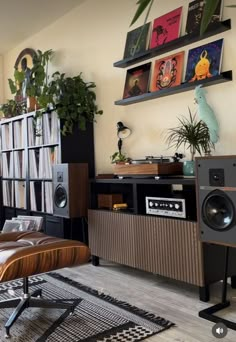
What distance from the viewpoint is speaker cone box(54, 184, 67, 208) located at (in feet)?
9.73

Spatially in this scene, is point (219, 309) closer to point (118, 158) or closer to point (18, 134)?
point (118, 158)

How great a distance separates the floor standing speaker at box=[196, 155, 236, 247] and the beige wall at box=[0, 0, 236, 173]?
58 cm

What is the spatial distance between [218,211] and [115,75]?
1789mm

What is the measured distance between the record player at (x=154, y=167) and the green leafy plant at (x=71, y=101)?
762 millimetres

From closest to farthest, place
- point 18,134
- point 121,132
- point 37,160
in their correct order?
point 121,132, point 37,160, point 18,134

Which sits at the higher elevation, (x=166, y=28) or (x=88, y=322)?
(x=166, y=28)

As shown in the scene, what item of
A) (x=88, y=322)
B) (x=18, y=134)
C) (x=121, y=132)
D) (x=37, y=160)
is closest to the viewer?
(x=88, y=322)

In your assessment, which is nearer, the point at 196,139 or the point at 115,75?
the point at 196,139

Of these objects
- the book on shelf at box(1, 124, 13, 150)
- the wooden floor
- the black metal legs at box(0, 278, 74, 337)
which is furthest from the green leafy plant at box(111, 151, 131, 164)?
the book on shelf at box(1, 124, 13, 150)

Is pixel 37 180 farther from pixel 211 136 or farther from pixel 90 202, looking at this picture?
pixel 211 136

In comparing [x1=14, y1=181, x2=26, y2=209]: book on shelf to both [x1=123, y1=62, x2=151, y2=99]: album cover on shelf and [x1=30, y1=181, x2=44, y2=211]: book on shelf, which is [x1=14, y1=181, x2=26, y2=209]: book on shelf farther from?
[x1=123, y1=62, x2=151, y2=99]: album cover on shelf

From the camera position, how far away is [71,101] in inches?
124

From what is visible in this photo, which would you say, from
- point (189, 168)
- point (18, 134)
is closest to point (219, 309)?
point (189, 168)

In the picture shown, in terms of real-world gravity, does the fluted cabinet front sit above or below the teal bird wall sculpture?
below
